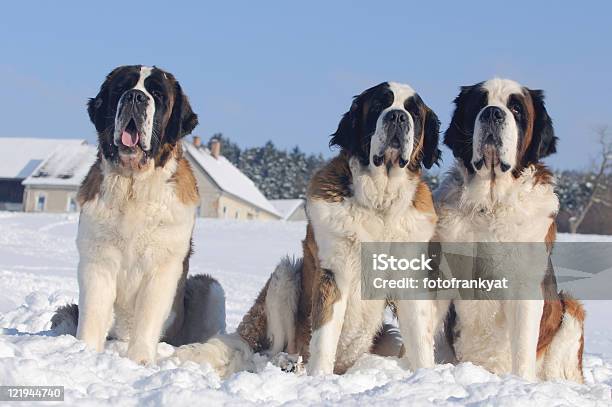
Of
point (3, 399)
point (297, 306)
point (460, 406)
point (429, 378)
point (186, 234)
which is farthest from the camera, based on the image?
point (297, 306)

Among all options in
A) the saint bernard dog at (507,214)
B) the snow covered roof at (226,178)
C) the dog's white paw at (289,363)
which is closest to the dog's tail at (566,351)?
the saint bernard dog at (507,214)

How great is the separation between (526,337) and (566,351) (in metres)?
0.59

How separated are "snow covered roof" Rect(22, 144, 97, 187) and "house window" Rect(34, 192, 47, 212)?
2.44 feet

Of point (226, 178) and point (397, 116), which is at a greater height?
point (226, 178)

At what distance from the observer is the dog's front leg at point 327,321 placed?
4.41 m

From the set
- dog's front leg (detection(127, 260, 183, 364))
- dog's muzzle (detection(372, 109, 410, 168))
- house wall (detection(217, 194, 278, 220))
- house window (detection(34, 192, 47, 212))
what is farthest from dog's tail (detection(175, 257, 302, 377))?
house window (detection(34, 192, 47, 212))

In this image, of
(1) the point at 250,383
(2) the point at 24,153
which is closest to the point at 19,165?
(2) the point at 24,153

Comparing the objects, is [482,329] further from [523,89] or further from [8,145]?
[8,145]

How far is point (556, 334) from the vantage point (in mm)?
4938

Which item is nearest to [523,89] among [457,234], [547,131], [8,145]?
[547,131]

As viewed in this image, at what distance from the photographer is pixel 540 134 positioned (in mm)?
4879

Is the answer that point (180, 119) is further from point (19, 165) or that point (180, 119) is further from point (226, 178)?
point (19, 165)

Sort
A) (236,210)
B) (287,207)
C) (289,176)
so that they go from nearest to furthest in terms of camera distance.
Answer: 1. (236,210)
2. (287,207)
3. (289,176)

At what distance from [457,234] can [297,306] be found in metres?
1.19
